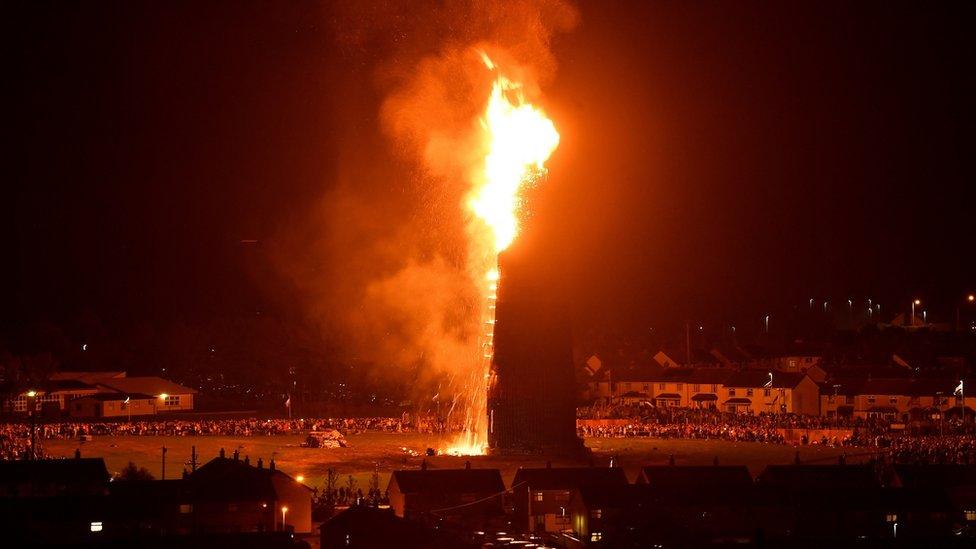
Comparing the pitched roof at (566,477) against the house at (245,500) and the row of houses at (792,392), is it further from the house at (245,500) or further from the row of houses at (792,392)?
the row of houses at (792,392)

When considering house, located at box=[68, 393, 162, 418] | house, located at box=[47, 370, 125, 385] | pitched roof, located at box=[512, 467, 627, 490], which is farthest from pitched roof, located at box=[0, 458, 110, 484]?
house, located at box=[47, 370, 125, 385]

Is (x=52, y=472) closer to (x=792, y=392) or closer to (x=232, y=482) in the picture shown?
(x=232, y=482)

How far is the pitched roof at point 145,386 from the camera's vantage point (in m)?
86.8

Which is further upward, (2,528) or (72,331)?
(72,331)

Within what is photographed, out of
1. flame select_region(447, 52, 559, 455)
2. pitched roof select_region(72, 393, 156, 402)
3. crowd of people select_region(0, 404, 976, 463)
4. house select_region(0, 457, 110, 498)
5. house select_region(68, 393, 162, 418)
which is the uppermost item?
flame select_region(447, 52, 559, 455)

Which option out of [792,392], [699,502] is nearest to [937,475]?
[699,502]

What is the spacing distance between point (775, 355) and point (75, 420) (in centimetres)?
6488

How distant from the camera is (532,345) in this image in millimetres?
51250

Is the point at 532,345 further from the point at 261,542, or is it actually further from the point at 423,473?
the point at 261,542

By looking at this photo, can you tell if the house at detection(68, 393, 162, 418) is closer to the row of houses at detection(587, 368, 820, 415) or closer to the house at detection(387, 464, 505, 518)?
the row of houses at detection(587, 368, 820, 415)

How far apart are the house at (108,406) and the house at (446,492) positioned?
4580 cm

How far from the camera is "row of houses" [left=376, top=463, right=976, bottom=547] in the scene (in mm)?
36250

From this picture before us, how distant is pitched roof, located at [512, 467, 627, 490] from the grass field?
6.03 m

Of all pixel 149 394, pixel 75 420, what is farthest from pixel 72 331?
pixel 75 420
